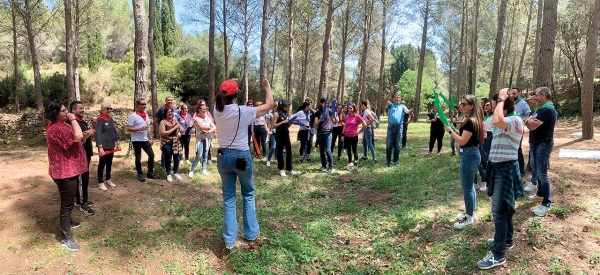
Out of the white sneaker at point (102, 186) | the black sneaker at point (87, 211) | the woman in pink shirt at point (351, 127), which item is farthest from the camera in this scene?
the woman in pink shirt at point (351, 127)

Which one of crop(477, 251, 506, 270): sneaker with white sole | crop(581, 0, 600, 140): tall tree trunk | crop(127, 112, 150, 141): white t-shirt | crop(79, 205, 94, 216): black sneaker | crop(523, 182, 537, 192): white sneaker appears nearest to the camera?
crop(477, 251, 506, 270): sneaker with white sole

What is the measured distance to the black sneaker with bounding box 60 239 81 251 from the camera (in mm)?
4281

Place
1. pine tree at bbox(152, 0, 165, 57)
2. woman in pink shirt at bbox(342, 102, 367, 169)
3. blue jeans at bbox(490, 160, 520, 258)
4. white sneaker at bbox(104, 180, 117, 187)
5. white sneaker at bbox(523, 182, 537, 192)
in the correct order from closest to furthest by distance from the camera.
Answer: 1. blue jeans at bbox(490, 160, 520, 258)
2. white sneaker at bbox(523, 182, 537, 192)
3. white sneaker at bbox(104, 180, 117, 187)
4. woman in pink shirt at bbox(342, 102, 367, 169)
5. pine tree at bbox(152, 0, 165, 57)

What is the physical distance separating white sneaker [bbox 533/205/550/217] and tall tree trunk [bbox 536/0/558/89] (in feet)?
13.2

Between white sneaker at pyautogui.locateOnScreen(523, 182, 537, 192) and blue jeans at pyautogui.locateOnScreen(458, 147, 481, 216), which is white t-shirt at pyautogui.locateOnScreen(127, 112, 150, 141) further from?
white sneaker at pyautogui.locateOnScreen(523, 182, 537, 192)

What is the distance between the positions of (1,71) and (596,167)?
30872 millimetres

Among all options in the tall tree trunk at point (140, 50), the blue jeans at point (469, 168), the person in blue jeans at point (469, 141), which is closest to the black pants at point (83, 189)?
the tall tree trunk at point (140, 50)

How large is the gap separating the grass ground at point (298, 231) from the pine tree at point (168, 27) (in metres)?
26.9

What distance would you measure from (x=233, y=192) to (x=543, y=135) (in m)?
4.56

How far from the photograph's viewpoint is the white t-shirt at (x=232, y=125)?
402 cm

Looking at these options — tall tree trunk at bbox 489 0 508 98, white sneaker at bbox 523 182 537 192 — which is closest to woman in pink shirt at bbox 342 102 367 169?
white sneaker at bbox 523 182 537 192

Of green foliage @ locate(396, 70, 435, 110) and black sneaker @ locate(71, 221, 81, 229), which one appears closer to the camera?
black sneaker @ locate(71, 221, 81, 229)

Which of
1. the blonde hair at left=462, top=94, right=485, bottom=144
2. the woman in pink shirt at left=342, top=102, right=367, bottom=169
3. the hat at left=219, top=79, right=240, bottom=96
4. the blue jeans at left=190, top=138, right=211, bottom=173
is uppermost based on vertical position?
the hat at left=219, top=79, right=240, bottom=96

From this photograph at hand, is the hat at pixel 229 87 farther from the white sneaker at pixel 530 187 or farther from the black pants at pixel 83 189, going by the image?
the white sneaker at pixel 530 187
